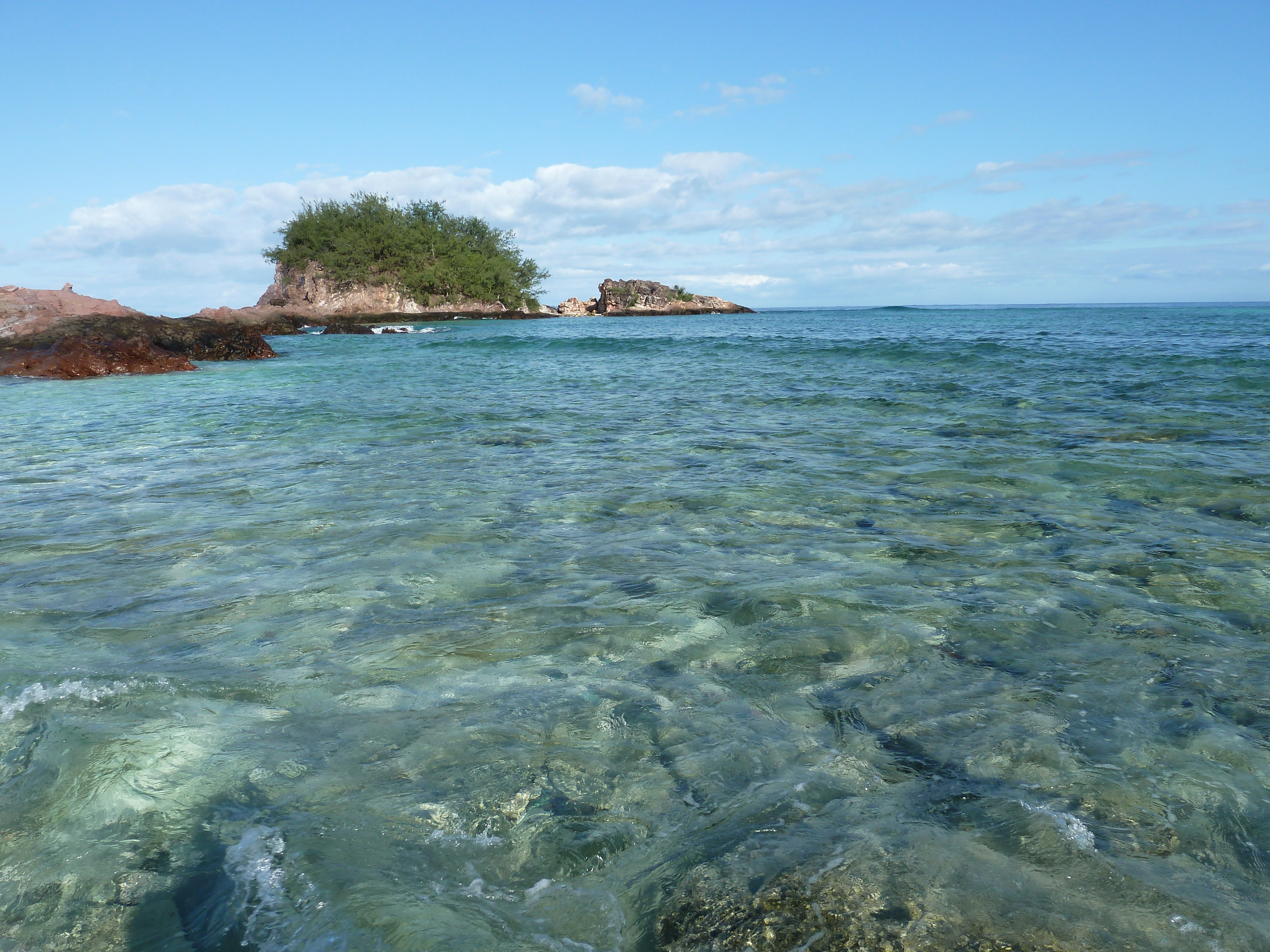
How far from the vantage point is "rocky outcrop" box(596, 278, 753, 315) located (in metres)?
89.4

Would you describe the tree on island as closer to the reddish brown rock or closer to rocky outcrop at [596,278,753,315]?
rocky outcrop at [596,278,753,315]

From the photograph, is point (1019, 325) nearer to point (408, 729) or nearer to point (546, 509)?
point (546, 509)

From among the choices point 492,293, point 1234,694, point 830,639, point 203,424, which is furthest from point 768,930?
point 492,293

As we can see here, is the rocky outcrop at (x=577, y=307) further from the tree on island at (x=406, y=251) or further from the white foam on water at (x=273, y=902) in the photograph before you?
the white foam on water at (x=273, y=902)

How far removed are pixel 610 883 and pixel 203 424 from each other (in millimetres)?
9661

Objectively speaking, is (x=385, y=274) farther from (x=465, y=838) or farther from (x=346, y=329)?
(x=465, y=838)

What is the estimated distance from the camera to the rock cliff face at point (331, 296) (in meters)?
62.8

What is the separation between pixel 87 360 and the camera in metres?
16.8

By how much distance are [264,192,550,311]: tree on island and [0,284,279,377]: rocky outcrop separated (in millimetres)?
39213

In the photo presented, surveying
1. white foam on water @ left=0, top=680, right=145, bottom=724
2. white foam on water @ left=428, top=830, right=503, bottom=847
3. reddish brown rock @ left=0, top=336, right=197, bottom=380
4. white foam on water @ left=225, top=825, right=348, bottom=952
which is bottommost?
white foam on water @ left=428, top=830, right=503, bottom=847

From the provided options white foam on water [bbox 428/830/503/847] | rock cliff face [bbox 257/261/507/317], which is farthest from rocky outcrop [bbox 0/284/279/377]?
rock cliff face [bbox 257/261/507/317]

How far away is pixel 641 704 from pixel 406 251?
68.3 m

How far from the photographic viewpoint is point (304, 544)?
4355 mm

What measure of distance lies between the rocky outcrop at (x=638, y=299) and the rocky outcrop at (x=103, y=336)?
66.7 meters
